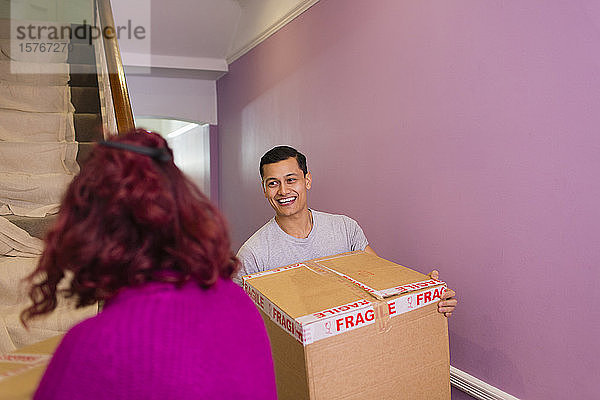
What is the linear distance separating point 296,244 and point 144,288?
4.13 ft

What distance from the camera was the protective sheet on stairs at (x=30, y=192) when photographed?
2.18 metres

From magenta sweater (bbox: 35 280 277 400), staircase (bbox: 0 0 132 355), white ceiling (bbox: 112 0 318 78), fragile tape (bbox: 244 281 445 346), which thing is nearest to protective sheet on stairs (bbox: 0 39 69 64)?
staircase (bbox: 0 0 132 355)

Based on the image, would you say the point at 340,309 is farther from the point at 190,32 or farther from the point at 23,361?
the point at 190,32

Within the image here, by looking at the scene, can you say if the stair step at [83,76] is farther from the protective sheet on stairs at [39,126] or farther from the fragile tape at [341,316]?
A: the fragile tape at [341,316]

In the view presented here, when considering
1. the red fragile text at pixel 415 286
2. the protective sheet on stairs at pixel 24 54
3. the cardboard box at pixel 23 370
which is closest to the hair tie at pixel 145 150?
the cardboard box at pixel 23 370

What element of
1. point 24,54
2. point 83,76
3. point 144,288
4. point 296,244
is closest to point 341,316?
point 144,288

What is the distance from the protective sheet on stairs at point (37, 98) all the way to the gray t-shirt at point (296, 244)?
1637 mm

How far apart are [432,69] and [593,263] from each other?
3.47 ft

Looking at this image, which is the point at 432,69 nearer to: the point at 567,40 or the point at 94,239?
the point at 567,40

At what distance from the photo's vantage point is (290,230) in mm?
1962

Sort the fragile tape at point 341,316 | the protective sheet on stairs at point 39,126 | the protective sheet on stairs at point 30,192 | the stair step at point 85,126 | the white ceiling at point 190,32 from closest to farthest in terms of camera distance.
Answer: the fragile tape at point 341,316 < the protective sheet on stairs at point 30,192 < the protective sheet on stairs at point 39,126 < the stair step at point 85,126 < the white ceiling at point 190,32

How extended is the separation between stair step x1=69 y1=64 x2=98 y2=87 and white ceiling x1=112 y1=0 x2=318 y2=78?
1.70m

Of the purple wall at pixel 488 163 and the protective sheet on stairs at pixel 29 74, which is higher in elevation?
the protective sheet on stairs at pixel 29 74

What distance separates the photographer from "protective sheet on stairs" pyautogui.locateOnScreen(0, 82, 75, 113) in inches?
108
